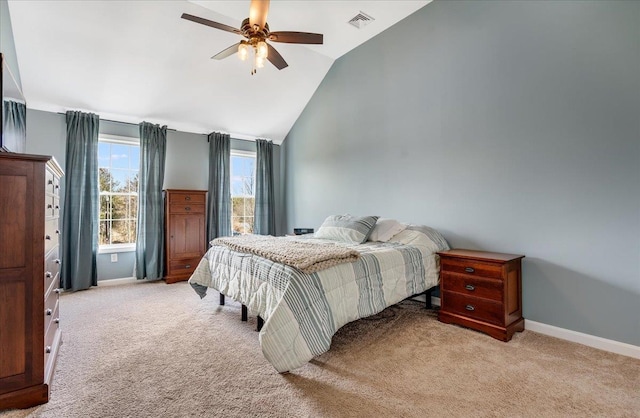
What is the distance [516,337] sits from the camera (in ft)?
8.38

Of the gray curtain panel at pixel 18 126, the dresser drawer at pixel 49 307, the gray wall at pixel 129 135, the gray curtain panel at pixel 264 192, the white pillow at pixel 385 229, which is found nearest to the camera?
the dresser drawer at pixel 49 307

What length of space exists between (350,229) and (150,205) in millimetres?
3072

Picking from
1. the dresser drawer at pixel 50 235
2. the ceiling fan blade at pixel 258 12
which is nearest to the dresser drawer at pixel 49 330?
the dresser drawer at pixel 50 235

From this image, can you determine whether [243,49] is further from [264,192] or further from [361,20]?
[264,192]

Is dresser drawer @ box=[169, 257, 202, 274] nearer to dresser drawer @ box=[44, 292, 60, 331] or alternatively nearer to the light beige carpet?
the light beige carpet

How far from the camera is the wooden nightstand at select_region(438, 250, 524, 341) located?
250 cm

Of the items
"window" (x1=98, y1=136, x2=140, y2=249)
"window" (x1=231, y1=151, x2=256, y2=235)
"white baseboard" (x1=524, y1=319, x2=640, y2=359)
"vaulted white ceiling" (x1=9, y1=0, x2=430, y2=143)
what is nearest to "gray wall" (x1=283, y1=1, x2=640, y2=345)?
"white baseboard" (x1=524, y1=319, x2=640, y2=359)

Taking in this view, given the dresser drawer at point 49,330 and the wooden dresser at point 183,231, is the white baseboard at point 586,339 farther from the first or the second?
the wooden dresser at point 183,231

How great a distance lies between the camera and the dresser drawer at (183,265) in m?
4.44

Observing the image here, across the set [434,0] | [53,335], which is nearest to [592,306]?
[434,0]

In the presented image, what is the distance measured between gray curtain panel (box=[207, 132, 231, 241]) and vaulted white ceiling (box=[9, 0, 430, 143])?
1.32 feet

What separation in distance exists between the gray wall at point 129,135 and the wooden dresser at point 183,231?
444mm

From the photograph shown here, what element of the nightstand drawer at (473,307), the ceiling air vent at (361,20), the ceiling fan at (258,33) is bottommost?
the nightstand drawer at (473,307)

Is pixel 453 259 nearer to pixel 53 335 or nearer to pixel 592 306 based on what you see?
pixel 592 306
